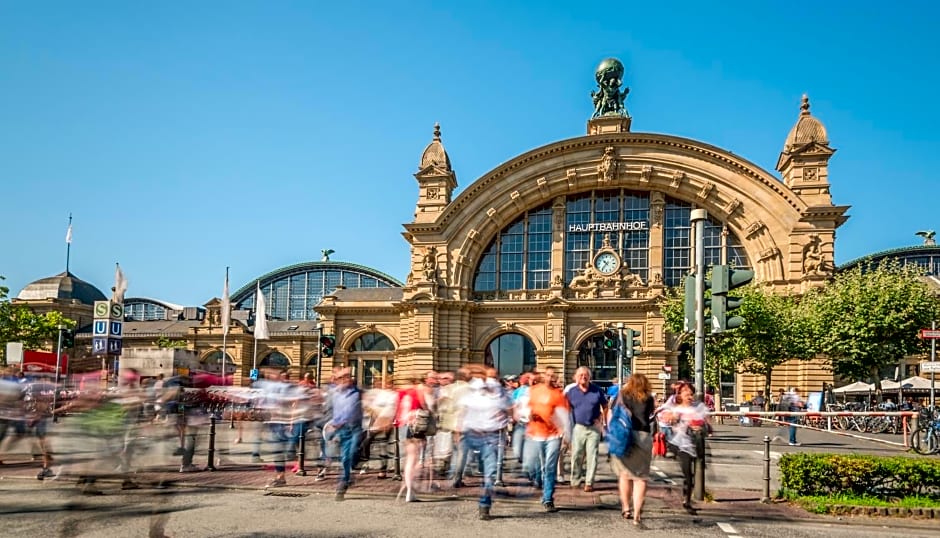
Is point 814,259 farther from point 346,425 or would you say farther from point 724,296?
point 346,425

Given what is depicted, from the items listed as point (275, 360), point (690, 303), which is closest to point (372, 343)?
point (275, 360)

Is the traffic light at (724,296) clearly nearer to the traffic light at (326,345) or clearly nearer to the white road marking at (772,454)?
the white road marking at (772,454)

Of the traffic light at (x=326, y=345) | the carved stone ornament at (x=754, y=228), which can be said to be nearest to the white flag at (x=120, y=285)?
the traffic light at (x=326, y=345)

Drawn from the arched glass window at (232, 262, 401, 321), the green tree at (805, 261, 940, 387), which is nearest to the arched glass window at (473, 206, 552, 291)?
the green tree at (805, 261, 940, 387)

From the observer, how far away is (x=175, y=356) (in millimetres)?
49594

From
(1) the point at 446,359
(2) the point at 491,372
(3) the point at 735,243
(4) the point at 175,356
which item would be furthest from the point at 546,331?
(2) the point at 491,372

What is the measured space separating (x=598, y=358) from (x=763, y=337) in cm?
1272

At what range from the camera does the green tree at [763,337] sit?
3719 cm

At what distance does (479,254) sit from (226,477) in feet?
120

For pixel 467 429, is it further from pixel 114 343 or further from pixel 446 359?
pixel 446 359

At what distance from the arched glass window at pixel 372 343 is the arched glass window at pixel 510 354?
24.3ft

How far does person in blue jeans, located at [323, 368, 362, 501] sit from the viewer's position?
12.4 metres

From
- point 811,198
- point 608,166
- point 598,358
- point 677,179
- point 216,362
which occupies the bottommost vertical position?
point 216,362

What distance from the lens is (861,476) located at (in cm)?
1233
